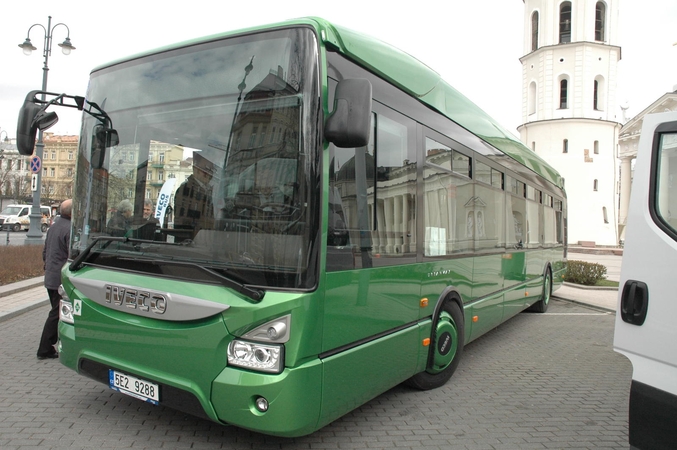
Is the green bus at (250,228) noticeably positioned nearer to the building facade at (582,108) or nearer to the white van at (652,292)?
the white van at (652,292)

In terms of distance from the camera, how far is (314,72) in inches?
135

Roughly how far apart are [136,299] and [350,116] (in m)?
1.97

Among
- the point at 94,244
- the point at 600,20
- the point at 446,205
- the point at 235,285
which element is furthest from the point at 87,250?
the point at 600,20

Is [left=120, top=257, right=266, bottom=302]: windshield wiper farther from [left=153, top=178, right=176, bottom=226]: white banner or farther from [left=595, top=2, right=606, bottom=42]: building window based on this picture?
[left=595, top=2, right=606, bottom=42]: building window

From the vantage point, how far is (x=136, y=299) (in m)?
3.60

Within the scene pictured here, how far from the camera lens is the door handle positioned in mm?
2793

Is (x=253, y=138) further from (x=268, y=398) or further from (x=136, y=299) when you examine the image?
(x=268, y=398)

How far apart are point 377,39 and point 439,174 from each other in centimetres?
168

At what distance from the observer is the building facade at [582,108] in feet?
164

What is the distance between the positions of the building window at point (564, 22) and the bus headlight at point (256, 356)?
56.0m

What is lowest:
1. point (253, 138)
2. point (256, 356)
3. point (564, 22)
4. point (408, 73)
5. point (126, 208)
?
point (256, 356)

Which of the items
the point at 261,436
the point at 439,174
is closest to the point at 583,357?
the point at 439,174

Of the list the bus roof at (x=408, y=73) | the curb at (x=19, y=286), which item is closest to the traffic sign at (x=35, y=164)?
the curb at (x=19, y=286)

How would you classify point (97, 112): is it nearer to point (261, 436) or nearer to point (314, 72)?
point (314, 72)
